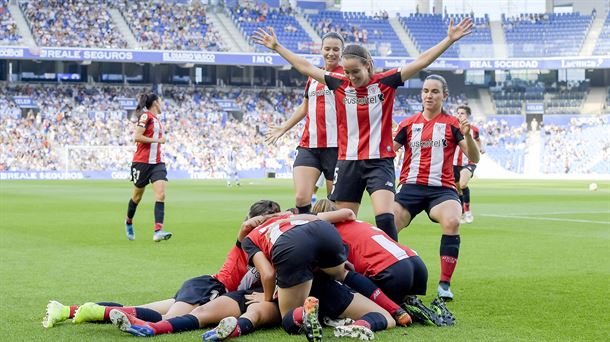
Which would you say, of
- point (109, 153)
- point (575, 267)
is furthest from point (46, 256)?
point (109, 153)

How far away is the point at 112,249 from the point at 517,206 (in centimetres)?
1421

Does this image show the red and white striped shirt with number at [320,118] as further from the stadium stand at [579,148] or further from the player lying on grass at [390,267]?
the stadium stand at [579,148]

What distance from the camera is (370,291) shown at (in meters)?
6.95

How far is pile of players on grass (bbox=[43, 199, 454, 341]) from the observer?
650 cm

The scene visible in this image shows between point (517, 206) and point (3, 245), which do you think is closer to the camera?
point (3, 245)

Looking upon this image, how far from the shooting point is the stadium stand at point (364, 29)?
68.7 meters

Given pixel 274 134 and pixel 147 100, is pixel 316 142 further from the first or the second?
pixel 147 100

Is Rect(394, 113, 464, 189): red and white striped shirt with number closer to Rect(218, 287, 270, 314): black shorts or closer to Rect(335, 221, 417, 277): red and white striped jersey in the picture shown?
Rect(335, 221, 417, 277): red and white striped jersey

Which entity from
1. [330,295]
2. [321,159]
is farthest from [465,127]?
[330,295]

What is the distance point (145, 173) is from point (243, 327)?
8.67 m

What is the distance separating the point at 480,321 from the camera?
711cm

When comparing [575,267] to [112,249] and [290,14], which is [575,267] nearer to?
[112,249]

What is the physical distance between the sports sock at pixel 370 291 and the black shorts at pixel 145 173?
817 cm

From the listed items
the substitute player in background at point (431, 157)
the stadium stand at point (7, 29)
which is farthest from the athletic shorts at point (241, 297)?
the stadium stand at point (7, 29)
